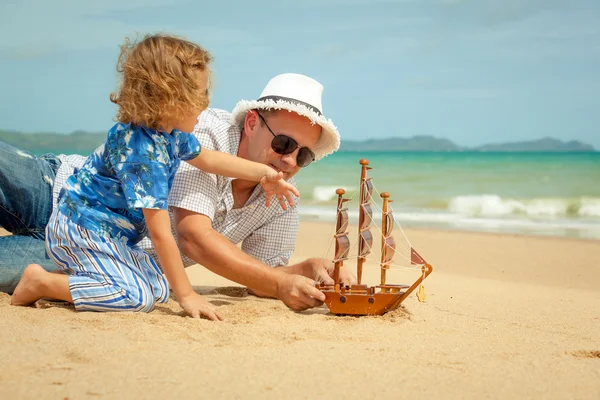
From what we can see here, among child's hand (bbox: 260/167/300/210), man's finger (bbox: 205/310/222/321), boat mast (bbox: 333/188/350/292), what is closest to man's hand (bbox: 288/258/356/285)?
boat mast (bbox: 333/188/350/292)

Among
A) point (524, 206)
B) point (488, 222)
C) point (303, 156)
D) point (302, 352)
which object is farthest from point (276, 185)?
point (524, 206)

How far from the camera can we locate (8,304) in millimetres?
3605

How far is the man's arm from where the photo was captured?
3.66 meters

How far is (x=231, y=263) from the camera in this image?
3.70 metres

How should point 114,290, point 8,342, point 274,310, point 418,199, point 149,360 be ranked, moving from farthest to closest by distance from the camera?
point 418,199 → point 274,310 → point 114,290 → point 8,342 → point 149,360

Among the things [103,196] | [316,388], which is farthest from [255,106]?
[316,388]

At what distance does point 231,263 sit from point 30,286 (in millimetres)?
1045

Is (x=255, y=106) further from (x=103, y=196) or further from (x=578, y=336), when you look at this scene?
(x=578, y=336)

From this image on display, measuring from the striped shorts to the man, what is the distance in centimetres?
38

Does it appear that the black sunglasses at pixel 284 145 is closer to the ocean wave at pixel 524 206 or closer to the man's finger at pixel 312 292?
the man's finger at pixel 312 292

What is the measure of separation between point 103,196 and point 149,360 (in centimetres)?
120

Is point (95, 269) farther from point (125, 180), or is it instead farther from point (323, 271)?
point (323, 271)

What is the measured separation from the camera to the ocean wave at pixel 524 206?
47.2ft

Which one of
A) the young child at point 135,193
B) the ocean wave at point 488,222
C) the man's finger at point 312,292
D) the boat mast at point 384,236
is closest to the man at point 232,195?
the man's finger at point 312,292
